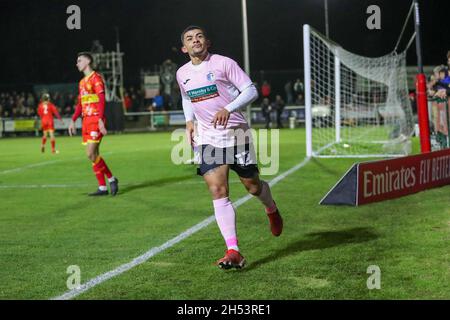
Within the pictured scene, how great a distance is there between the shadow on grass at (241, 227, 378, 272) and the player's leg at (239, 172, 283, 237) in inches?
9.3

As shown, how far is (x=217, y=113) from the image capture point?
18.9ft

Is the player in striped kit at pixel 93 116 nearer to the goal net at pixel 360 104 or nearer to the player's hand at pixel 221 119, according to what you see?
the player's hand at pixel 221 119

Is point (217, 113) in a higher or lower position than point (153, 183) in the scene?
higher

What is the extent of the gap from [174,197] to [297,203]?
212 centimetres

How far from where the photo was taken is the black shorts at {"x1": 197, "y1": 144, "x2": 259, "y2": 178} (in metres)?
6.02


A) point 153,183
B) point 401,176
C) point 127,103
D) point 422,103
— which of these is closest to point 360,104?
point 422,103

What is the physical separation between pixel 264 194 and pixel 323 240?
33.7 inches

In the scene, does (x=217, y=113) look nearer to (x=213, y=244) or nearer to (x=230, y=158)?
(x=230, y=158)

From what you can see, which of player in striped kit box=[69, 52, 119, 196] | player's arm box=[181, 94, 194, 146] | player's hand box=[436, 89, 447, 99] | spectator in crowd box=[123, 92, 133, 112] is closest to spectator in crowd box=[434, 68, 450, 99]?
player's hand box=[436, 89, 447, 99]

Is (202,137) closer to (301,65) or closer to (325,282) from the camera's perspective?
(325,282)

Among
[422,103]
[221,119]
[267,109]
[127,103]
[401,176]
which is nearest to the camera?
[221,119]

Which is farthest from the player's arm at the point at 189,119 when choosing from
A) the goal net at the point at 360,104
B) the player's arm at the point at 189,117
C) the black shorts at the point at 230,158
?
the goal net at the point at 360,104

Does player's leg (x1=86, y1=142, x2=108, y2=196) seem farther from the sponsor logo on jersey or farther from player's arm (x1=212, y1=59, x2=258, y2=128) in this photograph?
player's arm (x1=212, y1=59, x2=258, y2=128)

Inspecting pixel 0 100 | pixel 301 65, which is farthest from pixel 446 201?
pixel 301 65
